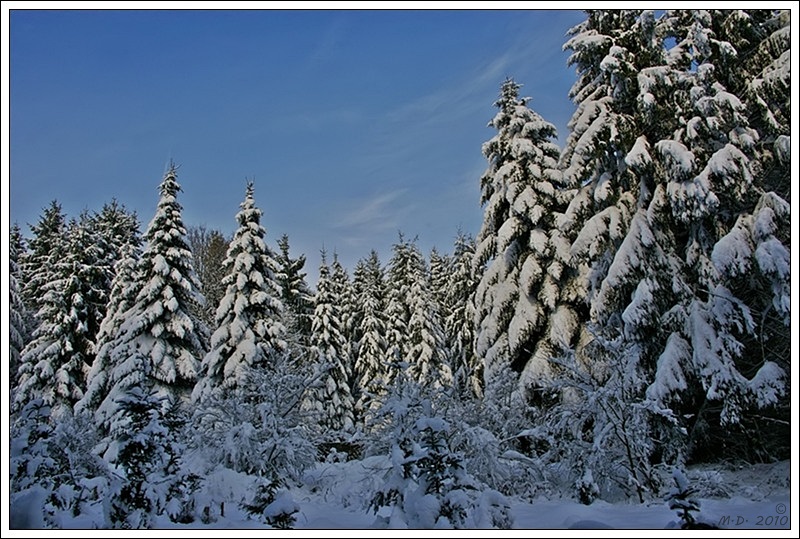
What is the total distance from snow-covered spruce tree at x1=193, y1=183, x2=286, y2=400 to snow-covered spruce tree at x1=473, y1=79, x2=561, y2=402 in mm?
8345

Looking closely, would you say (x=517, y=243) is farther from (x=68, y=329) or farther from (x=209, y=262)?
(x=209, y=262)

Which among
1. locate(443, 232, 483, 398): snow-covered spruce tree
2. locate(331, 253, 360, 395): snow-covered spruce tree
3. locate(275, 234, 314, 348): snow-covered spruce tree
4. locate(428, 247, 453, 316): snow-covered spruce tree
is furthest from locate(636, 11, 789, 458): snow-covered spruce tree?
locate(275, 234, 314, 348): snow-covered spruce tree

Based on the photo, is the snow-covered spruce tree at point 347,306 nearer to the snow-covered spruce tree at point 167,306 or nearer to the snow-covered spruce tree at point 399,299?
the snow-covered spruce tree at point 399,299

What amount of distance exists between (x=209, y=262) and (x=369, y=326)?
14.4 meters

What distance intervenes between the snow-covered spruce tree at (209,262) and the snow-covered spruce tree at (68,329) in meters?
7.20

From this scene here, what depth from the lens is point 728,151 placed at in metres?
10.4

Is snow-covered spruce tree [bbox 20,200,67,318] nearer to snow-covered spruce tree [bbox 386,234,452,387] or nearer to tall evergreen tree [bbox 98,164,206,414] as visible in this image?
tall evergreen tree [bbox 98,164,206,414]

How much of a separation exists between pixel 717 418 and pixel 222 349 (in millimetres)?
16293

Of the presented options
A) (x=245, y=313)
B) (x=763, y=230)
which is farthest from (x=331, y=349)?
(x=763, y=230)

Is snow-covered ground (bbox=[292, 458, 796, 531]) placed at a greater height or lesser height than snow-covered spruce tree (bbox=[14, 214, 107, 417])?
lesser

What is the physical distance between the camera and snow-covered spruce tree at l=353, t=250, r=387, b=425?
32.1m

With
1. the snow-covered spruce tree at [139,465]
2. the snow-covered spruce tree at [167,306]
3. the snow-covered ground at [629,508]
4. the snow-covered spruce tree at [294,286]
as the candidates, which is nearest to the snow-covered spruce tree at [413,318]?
the snow-covered spruce tree at [294,286]

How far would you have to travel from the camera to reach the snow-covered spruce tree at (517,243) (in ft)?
52.3

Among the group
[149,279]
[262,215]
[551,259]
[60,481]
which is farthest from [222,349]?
[60,481]
